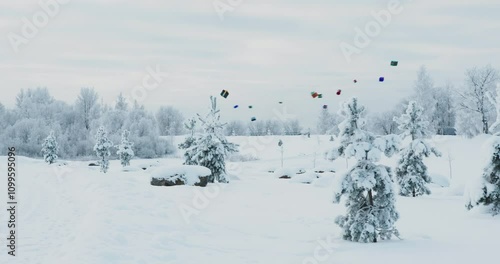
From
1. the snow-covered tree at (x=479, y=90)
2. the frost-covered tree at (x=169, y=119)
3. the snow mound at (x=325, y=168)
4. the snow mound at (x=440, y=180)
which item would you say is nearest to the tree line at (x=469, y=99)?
the snow-covered tree at (x=479, y=90)

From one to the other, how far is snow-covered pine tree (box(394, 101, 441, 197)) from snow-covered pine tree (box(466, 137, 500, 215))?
27.4 ft

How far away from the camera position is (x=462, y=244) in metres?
9.91

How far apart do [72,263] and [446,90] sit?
80320 millimetres

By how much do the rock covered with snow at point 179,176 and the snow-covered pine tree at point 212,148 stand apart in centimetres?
378

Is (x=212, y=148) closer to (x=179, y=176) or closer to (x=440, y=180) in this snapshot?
(x=179, y=176)

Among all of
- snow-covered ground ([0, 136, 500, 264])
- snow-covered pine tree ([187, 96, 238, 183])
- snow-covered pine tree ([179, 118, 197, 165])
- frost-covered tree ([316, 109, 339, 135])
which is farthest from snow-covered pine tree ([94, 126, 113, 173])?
frost-covered tree ([316, 109, 339, 135])

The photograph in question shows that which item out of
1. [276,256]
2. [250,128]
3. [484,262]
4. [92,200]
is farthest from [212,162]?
[250,128]

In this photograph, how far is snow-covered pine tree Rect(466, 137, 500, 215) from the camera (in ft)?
47.2

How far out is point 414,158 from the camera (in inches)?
924

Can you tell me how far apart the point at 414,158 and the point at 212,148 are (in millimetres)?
12111

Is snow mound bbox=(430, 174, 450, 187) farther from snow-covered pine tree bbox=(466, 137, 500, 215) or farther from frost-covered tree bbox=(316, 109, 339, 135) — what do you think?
frost-covered tree bbox=(316, 109, 339, 135)

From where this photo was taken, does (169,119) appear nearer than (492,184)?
No

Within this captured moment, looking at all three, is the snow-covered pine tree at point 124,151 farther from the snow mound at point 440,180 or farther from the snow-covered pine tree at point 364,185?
the snow-covered pine tree at point 364,185

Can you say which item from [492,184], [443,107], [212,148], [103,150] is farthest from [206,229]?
[443,107]
